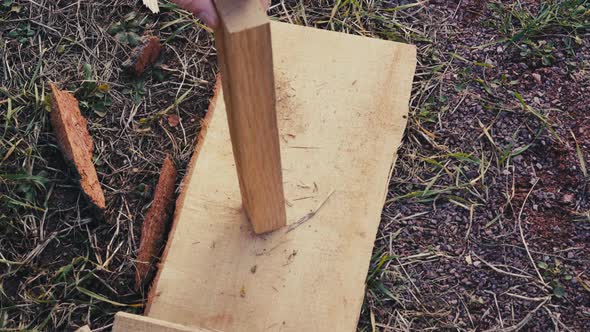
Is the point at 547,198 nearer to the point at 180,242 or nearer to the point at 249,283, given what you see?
the point at 249,283

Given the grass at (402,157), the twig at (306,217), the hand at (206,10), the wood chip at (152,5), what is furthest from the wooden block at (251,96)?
the wood chip at (152,5)

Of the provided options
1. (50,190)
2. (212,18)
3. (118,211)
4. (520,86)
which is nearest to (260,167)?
(212,18)

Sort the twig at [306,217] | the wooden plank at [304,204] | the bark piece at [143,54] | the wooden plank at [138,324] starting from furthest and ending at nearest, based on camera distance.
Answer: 1. the bark piece at [143,54]
2. the twig at [306,217]
3. the wooden plank at [304,204]
4. the wooden plank at [138,324]

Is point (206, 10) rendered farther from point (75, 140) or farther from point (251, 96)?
point (75, 140)

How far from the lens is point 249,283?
1.79 m

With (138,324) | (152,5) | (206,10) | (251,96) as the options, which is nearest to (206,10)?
(206,10)

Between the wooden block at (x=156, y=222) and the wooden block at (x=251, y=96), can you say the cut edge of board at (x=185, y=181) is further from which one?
the wooden block at (x=251, y=96)

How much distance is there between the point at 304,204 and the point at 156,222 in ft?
1.54

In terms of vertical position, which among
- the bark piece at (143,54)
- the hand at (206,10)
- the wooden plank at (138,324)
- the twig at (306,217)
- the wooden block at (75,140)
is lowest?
the twig at (306,217)

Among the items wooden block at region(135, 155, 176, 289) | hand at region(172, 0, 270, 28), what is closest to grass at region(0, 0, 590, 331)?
wooden block at region(135, 155, 176, 289)

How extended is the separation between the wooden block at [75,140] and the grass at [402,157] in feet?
0.16

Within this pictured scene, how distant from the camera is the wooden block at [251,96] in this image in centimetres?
114

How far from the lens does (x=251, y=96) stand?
1.27 m

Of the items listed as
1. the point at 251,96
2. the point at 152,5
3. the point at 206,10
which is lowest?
the point at 152,5
